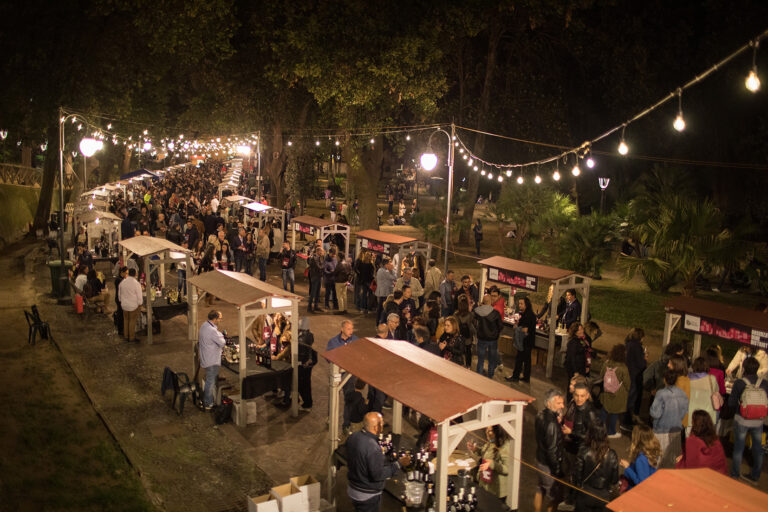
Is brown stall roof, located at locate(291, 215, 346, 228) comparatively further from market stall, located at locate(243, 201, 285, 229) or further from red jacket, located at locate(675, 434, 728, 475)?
red jacket, located at locate(675, 434, 728, 475)

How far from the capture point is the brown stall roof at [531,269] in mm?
12364

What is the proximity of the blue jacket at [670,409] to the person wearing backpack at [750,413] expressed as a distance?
915 mm

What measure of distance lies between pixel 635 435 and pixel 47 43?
26235mm

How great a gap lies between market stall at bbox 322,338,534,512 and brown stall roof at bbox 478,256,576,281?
5589 mm

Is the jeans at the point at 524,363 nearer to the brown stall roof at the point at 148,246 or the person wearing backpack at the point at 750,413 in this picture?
the person wearing backpack at the point at 750,413

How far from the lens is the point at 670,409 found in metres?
7.68

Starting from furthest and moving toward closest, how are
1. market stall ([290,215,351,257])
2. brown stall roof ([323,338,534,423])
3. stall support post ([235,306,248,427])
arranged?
1. market stall ([290,215,351,257])
2. stall support post ([235,306,248,427])
3. brown stall roof ([323,338,534,423])

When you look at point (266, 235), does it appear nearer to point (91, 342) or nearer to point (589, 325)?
point (91, 342)

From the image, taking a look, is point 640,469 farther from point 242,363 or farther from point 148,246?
point 148,246

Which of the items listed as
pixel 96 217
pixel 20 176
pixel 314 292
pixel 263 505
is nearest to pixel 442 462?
pixel 263 505

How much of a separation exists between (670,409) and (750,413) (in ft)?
3.90

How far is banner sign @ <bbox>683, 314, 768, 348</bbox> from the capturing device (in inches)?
359

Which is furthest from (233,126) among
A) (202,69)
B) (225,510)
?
(225,510)

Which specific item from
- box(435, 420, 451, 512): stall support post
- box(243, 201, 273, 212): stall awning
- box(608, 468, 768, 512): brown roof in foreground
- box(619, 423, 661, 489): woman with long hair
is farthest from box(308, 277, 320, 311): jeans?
box(608, 468, 768, 512): brown roof in foreground
